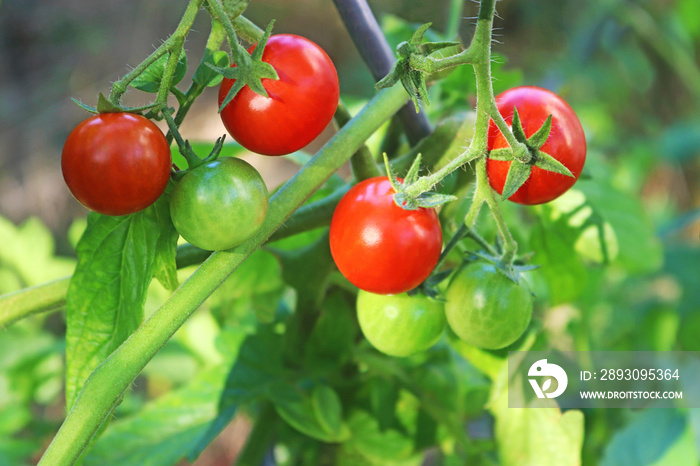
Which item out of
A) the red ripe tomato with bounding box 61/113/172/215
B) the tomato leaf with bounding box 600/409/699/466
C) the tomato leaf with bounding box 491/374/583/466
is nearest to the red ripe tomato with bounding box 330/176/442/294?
the red ripe tomato with bounding box 61/113/172/215

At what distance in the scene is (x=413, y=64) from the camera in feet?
0.91

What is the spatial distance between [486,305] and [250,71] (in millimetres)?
191

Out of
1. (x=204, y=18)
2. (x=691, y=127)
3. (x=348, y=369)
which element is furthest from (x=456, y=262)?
(x=204, y=18)

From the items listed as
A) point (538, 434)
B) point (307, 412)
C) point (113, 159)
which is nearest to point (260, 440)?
point (307, 412)

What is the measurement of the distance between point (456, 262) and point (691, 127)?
137cm

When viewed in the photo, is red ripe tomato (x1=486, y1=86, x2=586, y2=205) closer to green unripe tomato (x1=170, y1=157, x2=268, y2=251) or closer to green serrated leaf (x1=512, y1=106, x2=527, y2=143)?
green serrated leaf (x1=512, y1=106, x2=527, y2=143)

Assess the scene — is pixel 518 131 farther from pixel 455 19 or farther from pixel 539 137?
pixel 455 19

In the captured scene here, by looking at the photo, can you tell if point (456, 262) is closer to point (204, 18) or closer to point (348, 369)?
point (348, 369)

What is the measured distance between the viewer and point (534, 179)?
0.32m

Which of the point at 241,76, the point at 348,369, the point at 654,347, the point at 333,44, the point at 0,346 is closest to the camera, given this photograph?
the point at 241,76

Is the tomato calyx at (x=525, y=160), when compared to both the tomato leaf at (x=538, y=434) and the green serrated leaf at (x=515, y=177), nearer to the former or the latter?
the green serrated leaf at (x=515, y=177)

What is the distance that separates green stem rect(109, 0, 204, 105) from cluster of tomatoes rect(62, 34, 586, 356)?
0.01 m

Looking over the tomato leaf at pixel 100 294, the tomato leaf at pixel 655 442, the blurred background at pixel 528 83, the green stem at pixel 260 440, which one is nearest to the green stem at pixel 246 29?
the tomato leaf at pixel 100 294

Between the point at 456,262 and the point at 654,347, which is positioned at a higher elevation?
the point at 456,262
